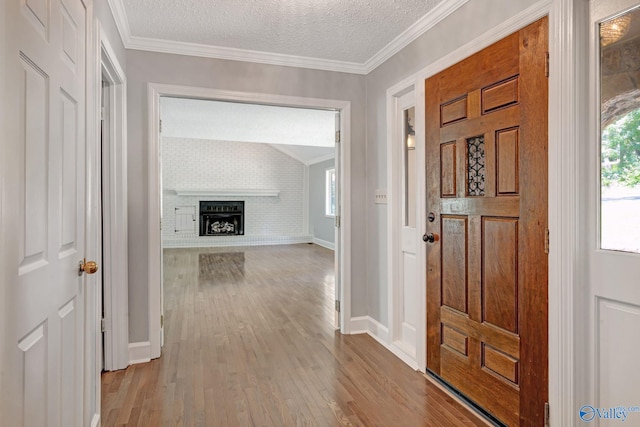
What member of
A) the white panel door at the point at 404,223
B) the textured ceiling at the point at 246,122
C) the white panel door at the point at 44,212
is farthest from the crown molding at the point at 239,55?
the textured ceiling at the point at 246,122

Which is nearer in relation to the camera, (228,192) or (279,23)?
(279,23)

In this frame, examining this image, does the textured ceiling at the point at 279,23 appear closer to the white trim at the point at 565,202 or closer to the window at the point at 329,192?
the white trim at the point at 565,202

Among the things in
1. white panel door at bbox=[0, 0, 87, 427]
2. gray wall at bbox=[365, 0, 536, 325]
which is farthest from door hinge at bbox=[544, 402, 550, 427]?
white panel door at bbox=[0, 0, 87, 427]

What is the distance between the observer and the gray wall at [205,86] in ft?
8.94

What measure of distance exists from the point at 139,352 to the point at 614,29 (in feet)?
10.9

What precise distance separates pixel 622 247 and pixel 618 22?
89cm

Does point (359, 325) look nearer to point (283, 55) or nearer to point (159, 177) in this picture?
point (159, 177)

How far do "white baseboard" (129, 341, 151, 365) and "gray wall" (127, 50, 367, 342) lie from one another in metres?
0.04

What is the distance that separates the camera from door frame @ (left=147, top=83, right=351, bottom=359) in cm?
276

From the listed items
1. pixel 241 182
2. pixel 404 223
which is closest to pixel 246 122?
pixel 241 182

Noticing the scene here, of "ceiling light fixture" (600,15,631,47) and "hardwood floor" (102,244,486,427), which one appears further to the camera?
"hardwood floor" (102,244,486,427)

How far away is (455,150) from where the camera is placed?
7.23 feet

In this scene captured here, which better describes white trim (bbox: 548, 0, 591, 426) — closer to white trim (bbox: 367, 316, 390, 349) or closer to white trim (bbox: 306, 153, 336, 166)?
white trim (bbox: 367, 316, 390, 349)

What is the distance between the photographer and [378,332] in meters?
3.16
